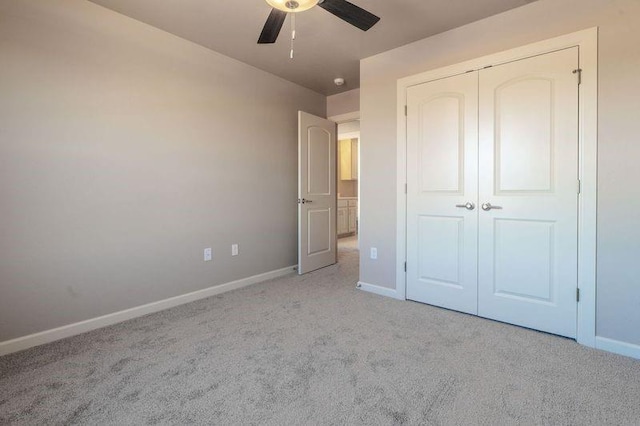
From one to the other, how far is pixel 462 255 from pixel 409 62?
71.3 inches

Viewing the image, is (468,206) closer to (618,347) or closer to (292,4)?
(618,347)

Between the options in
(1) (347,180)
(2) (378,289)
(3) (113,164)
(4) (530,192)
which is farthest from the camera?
(1) (347,180)

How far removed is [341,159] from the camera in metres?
7.40

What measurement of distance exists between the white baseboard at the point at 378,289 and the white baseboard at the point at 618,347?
Result: 1.43 meters

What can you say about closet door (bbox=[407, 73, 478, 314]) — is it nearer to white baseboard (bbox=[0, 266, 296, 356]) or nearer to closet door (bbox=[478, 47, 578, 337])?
closet door (bbox=[478, 47, 578, 337])

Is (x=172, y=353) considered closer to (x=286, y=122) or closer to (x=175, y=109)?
(x=175, y=109)

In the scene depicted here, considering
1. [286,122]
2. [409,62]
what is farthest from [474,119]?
[286,122]

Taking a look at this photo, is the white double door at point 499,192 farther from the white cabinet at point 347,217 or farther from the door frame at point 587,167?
the white cabinet at point 347,217

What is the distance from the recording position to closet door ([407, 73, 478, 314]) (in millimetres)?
2539

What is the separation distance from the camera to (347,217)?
711 centimetres

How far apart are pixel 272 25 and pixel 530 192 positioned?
2.11m

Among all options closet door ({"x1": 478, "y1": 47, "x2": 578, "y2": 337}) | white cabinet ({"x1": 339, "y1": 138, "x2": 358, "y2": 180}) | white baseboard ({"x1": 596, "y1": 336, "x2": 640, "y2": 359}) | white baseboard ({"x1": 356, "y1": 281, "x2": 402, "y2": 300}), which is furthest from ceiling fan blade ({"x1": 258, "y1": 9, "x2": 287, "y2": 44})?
white cabinet ({"x1": 339, "y1": 138, "x2": 358, "y2": 180})

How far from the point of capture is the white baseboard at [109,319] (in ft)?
6.62

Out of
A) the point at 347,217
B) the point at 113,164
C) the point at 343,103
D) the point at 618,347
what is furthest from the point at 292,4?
the point at 347,217
